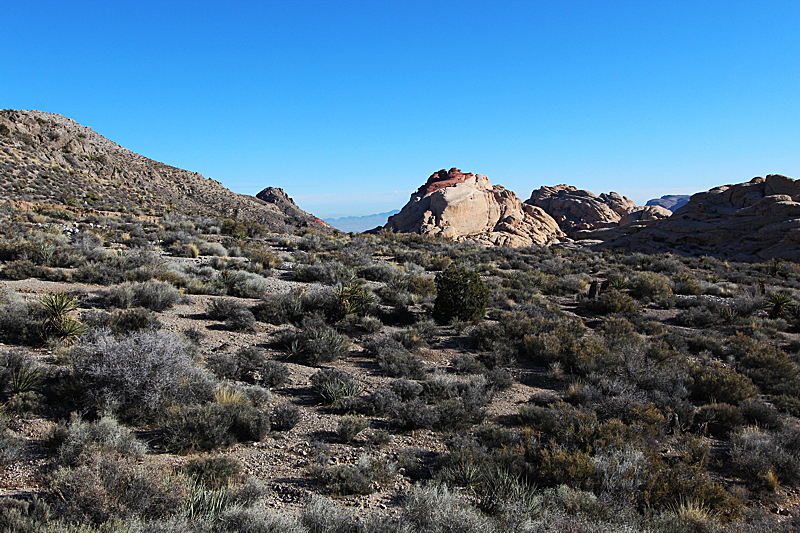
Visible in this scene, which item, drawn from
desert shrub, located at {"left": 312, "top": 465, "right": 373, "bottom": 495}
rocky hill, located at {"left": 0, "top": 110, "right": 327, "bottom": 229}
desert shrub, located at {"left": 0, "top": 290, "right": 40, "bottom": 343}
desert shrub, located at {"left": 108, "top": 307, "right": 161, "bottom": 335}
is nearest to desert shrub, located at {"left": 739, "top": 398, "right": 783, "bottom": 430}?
desert shrub, located at {"left": 312, "top": 465, "right": 373, "bottom": 495}

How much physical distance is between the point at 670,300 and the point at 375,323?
1056cm

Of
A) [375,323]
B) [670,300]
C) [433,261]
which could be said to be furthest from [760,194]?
[375,323]

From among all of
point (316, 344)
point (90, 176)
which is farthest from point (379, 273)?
point (90, 176)

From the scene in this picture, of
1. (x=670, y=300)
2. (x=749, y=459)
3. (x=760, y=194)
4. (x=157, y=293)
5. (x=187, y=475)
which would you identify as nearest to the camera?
(x=187, y=475)

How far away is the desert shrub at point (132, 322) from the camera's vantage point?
7418 millimetres

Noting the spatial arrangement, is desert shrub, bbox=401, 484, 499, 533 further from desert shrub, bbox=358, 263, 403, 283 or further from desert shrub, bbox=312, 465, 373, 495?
desert shrub, bbox=358, 263, 403, 283

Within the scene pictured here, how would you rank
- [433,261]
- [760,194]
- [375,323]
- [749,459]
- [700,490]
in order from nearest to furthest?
[700,490]
[749,459]
[375,323]
[433,261]
[760,194]

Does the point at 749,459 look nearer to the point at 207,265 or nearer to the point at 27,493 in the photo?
the point at 27,493

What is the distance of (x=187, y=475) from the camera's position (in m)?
4.10

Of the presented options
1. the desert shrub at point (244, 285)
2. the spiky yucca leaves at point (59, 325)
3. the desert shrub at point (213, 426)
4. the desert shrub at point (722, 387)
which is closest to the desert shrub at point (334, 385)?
the desert shrub at point (213, 426)

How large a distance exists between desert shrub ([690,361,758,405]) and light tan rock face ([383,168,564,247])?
39.6 meters

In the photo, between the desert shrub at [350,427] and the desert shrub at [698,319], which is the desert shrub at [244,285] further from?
the desert shrub at [698,319]

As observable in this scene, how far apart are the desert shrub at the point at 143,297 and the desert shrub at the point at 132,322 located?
1.23 metres

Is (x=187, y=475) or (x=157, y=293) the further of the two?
(x=157, y=293)
